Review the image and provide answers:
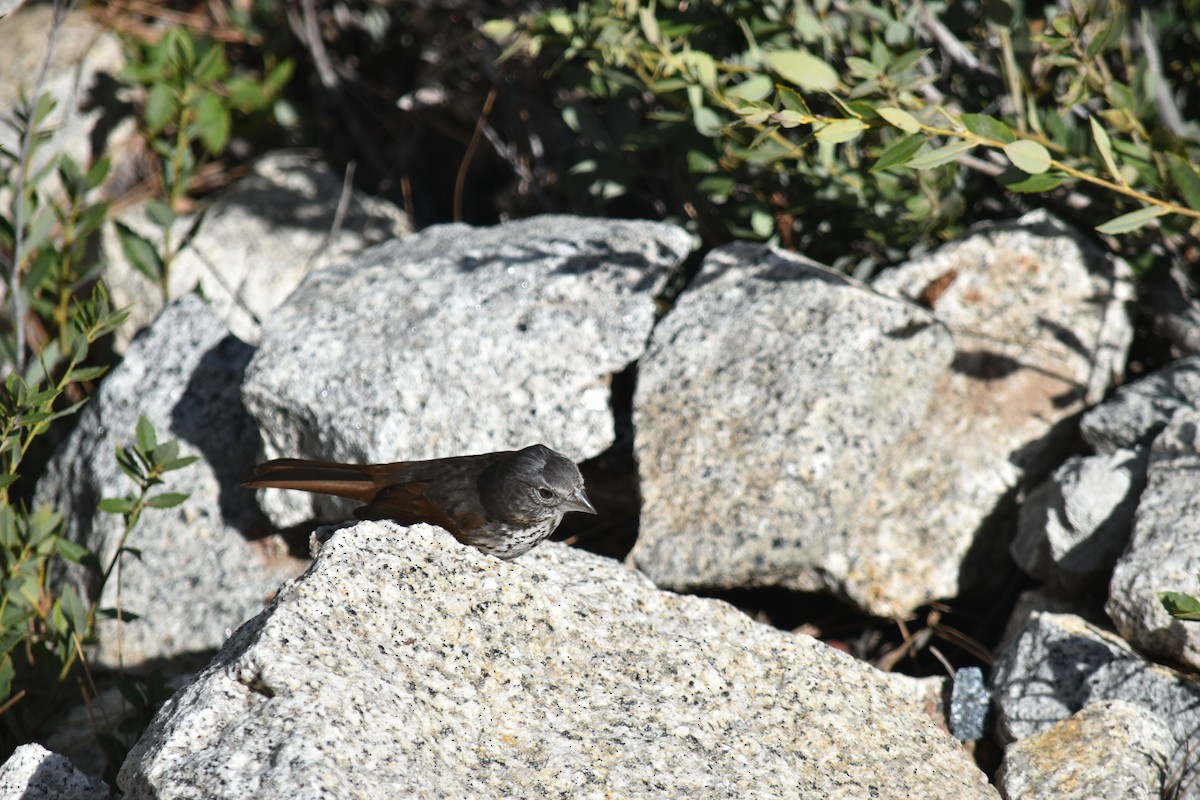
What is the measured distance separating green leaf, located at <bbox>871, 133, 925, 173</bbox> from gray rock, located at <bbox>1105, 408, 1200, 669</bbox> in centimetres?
126

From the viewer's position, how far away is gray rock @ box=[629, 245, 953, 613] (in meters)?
3.74

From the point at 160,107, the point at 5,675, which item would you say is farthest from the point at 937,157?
the point at 160,107

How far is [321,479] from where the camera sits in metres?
3.69

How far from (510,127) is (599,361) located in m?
1.93

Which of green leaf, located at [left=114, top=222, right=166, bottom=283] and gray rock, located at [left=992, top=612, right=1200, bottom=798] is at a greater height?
green leaf, located at [left=114, top=222, right=166, bottom=283]

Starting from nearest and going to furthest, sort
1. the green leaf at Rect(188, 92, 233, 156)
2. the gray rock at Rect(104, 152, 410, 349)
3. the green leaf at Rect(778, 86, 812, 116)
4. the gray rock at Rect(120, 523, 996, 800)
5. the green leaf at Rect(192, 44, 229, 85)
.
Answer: the gray rock at Rect(120, 523, 996, 800) < the green leaf at Rect(778, 86, 812, 116) < the green leaf at Rect(192, 44, 229, 85) < the gray rock at Rect(104, 152, 410, 349) < the green leaf at Rect(188, 92, 233, 156)

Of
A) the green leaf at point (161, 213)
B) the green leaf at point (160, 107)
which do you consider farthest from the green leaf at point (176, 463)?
the green leaf at point (160, 107)

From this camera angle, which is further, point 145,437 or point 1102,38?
point 1102,38

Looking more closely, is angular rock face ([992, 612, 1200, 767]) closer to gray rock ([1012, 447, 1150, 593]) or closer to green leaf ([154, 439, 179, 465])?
gray rock ([1012, 447, 1150, 593])

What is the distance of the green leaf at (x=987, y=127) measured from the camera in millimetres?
3426

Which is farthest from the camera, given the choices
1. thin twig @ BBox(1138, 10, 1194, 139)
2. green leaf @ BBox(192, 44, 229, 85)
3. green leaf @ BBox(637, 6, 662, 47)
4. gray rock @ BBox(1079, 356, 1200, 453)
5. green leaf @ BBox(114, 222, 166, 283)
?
green leaf @ BBox(192, 44, 229, 85)

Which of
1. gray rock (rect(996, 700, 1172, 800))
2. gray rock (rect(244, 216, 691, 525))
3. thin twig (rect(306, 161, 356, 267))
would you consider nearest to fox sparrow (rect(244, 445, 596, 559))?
gray rock (rect(244, 216, 691, 525))

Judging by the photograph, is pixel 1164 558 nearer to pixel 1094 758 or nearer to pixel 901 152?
pixel 1094 758

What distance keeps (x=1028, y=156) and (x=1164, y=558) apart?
129cm
